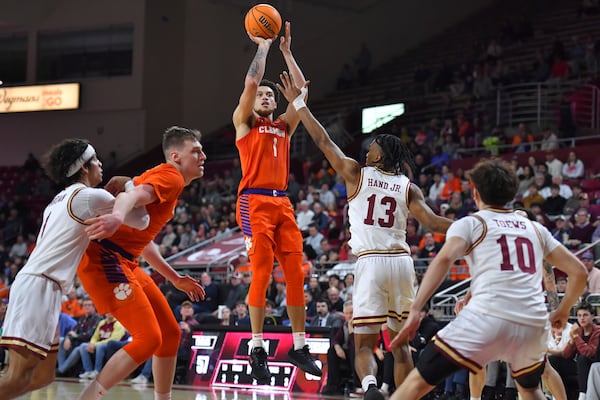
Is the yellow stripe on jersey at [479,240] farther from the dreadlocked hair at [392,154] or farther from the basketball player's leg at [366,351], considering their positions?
the dreadlocked hair at [392,154]

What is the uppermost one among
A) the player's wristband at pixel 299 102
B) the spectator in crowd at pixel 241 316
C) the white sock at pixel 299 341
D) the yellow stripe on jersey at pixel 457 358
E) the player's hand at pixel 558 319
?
the player's wristband at pixel 299 102

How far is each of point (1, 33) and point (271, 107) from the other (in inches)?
1006

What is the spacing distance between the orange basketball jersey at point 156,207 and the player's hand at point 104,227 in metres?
0.59

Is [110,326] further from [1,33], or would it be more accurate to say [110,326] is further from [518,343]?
[1,33]

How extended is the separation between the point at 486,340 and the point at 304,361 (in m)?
3.21

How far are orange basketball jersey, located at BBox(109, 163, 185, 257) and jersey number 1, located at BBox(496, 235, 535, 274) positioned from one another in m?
2.33

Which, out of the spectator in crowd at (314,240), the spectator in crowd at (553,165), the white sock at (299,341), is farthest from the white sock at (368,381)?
the spectator in crowd at (553,165)

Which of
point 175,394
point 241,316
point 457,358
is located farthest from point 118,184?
point 241,316

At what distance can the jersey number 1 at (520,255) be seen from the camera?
5.14 m

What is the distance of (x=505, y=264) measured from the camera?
16.9 ft

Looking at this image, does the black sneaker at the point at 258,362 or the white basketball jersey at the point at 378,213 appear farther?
the black sneaker at the point at 258,362

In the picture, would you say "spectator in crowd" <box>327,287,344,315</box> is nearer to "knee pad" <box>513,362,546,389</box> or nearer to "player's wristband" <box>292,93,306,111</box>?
"player's wristband" <box>292,93,306,111</box>

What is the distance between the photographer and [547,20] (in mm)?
28203

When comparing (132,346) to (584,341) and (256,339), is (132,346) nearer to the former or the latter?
(256,339)
